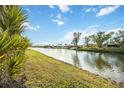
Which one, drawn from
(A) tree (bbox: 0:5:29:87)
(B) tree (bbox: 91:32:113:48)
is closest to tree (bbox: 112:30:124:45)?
(B) tree (bbox: 91:32:113:48)

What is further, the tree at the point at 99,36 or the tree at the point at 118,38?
the tree at the point at 118,38

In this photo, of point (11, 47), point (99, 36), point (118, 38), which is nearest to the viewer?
point (11, 47)

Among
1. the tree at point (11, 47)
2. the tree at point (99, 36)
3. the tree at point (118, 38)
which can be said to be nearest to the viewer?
the tree at point (11, 47)

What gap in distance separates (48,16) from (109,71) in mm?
5408

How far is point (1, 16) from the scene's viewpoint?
5.78 meters

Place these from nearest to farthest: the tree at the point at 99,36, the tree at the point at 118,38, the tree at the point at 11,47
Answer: the tree at the point at 11,47 → the tree at the point at 99,36 → the tree at the point at 118,38

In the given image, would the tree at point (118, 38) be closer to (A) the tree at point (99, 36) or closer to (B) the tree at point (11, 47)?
(A) the tree at point (99, 36)

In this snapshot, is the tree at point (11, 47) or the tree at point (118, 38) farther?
the tree at point (118, 38)

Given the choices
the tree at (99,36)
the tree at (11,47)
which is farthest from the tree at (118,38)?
the tree at (11,47)

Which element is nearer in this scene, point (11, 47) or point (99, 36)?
point (11, 47)

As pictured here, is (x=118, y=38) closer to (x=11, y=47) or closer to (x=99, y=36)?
(x=99, y=36)

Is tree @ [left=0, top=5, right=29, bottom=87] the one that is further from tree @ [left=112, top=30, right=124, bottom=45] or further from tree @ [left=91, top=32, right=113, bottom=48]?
tree @ [left=112, top=30, right=124, bottom=45]

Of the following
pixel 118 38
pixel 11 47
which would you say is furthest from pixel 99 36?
pixel 118 38
